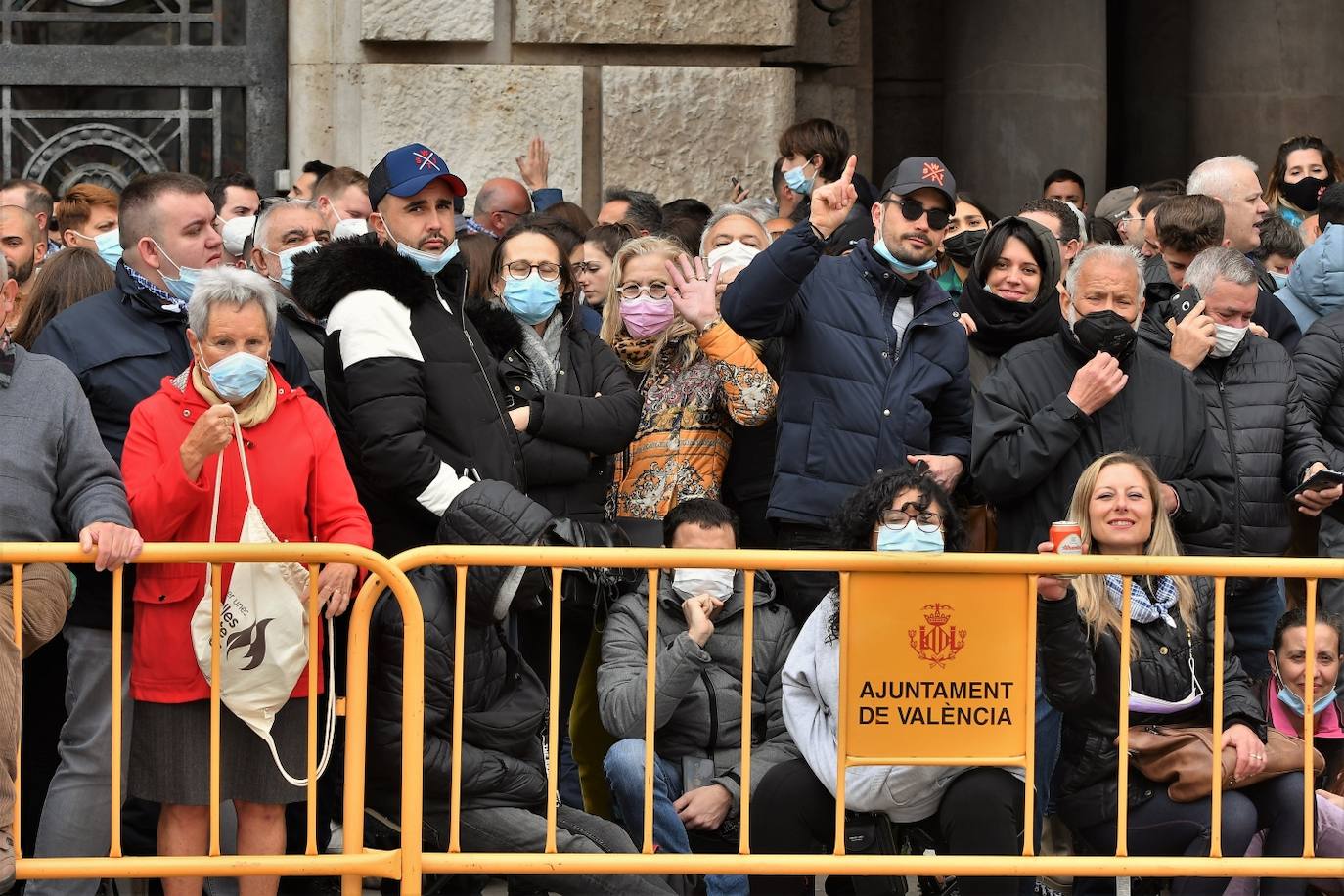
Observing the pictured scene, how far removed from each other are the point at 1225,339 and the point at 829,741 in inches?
77.3

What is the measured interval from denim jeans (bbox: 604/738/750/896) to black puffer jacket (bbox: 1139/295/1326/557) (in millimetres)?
1867

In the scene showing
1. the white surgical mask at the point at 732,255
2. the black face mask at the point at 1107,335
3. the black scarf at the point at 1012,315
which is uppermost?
the white surgical mask at the point at 732,255

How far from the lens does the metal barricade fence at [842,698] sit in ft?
16.3

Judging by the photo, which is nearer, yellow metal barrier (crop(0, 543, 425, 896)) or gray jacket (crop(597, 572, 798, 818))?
yellow metal barrier (crop(0, 543, 425, 896))

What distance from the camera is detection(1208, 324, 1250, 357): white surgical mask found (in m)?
6.45

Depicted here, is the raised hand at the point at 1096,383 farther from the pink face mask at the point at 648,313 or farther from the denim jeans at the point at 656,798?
the denim jeans at the point at 656,798

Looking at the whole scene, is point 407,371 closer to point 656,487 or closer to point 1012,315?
point 656,487

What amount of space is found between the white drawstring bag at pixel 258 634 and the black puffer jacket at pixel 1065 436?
6.60ft

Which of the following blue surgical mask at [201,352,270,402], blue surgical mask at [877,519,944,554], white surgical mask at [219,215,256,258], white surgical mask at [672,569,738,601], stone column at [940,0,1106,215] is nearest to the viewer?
blue surgical mask at [201,352,270,402]

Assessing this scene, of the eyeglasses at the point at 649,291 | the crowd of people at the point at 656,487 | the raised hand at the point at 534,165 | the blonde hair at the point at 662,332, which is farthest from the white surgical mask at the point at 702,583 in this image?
the raised hand at the point at 534,165

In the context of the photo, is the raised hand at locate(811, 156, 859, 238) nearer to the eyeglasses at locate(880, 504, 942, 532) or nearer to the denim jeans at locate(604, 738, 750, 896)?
the eyeglasses at locate(880, 504, 942, 532)

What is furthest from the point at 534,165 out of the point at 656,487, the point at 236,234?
the point at 656,487

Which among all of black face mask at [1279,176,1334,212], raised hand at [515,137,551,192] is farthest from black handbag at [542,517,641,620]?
black face mask at [1279,176,1334,212]

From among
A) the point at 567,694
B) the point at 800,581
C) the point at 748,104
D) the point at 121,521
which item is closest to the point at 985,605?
the point at 800,581
